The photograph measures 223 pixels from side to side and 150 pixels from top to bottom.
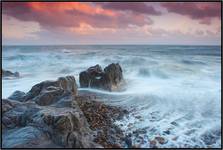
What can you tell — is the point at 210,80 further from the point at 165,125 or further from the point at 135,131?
the point at 135,131

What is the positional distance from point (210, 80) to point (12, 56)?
11.9 metres

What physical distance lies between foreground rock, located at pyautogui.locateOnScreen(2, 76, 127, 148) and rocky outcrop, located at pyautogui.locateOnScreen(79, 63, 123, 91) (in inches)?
91.2

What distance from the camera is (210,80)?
9.19 m

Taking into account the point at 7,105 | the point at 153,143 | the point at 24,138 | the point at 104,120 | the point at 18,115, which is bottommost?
the point at 153,143

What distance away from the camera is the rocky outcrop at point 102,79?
29.2ft

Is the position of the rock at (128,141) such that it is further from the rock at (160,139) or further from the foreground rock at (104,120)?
the rock at (160,139)

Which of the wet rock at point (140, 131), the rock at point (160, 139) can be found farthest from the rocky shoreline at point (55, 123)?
the rock at point (160, 139)

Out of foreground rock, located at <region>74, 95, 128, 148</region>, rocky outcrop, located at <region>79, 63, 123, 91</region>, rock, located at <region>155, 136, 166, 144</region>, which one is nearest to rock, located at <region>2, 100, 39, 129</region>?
foreground rock, located at <region>74, 95, 128, 148</region>

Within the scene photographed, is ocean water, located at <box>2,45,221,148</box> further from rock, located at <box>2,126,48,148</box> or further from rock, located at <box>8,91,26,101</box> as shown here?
rock, located at <box>2,126,48,148</box>

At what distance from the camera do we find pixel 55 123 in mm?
4648

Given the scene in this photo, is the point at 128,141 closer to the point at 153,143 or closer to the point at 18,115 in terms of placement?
the point at 153,143

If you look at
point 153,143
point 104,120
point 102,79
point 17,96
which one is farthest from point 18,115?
point 102,79

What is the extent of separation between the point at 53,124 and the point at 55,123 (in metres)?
0.04

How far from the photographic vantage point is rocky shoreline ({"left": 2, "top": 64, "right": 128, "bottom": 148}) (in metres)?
4.59
